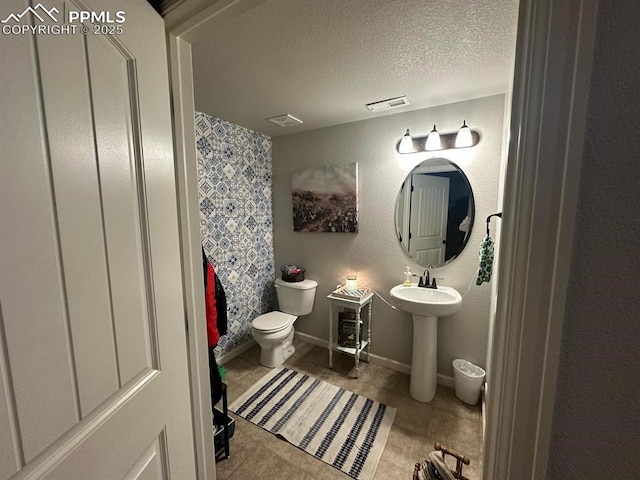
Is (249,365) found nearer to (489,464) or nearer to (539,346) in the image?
(489,464)

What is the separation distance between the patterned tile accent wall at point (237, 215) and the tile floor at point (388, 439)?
65cm

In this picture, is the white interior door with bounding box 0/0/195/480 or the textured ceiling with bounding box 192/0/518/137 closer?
the white interior door with bounding box 0/0/195/480

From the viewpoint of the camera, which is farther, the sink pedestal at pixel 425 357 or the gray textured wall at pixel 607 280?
the sink pedestal at pixel 425 357

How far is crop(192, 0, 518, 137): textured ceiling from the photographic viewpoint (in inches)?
41.9

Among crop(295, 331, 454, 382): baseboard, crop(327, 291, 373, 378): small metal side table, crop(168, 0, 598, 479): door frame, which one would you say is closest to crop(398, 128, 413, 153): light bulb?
crop(327, 291, 373, 378): small metal side table

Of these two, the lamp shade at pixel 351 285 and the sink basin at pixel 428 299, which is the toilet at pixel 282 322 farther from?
the sink basin at pixel 428 299

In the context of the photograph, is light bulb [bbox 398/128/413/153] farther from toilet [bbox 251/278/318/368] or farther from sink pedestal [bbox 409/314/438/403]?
toilet [bbox 251/278/318/368]

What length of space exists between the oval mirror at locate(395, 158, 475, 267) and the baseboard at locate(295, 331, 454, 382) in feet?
3.10

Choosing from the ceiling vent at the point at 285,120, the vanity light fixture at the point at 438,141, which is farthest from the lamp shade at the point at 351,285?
the ceiling vent at the point at 285,120

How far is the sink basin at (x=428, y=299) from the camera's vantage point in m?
1.77

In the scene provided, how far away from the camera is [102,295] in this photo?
0.57m

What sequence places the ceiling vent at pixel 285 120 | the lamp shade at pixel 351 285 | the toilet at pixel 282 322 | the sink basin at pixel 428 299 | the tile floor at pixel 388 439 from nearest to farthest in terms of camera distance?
the tile floor at pixel 388 439 < the sink basin at pixel 428 299 < the ceiling vent at pixel 285 120 < the toilet at pixel 282 322 < the lamp shade at pixel 351 285

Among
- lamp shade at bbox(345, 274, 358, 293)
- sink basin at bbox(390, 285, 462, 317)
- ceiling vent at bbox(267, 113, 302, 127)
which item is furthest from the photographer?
lamp shade at bbox(345, 274, 358, 293)

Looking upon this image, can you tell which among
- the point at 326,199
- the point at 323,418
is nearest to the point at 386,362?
the point at 323,418
